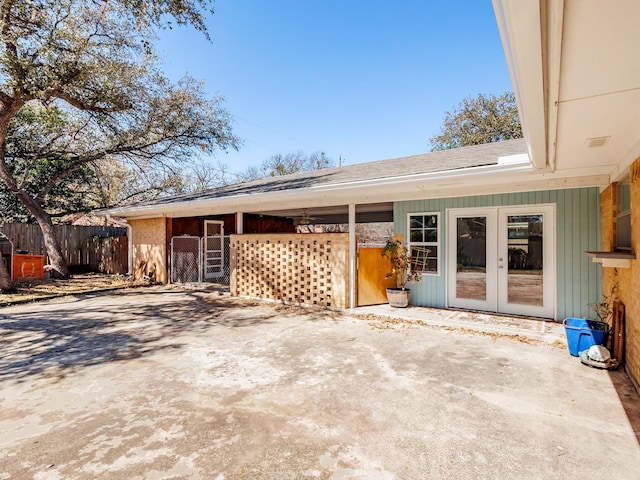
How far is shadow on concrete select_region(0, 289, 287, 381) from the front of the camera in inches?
159

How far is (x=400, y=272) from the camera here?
6.70 metres

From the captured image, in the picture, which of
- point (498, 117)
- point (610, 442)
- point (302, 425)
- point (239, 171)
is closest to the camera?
point (610, 442)

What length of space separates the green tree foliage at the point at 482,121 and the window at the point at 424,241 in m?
12.4

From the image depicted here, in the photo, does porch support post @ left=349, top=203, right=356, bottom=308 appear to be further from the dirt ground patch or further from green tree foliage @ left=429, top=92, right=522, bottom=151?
green tree foliage @ left=429, top=92, right=522, bottom=151

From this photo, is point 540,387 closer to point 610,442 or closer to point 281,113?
point 610,442


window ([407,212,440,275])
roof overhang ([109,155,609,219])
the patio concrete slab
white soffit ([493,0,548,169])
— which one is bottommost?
the patio concrete slab

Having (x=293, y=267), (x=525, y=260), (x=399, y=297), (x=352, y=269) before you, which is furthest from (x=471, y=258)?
(x=293, y=267)

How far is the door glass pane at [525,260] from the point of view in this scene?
5.57m

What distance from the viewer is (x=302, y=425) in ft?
8.43

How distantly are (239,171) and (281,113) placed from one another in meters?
12.6

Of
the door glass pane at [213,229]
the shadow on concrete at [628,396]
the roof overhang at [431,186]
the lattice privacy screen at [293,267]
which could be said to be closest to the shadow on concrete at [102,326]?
the lattice privacy screen at [293,267]

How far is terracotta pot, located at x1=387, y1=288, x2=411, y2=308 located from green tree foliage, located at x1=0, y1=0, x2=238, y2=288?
7369 mm

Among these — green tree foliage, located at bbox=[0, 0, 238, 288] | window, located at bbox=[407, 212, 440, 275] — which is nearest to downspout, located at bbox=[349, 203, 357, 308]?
window, located at bbox=[407, 212, 440, 275]

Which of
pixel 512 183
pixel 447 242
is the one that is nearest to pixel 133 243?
pixel 447 242
